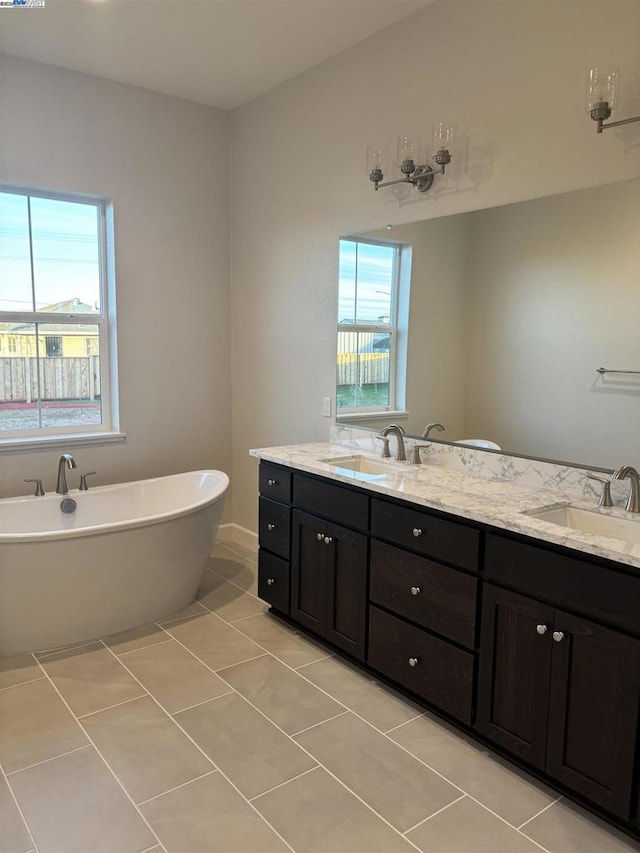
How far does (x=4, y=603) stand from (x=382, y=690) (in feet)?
5.63

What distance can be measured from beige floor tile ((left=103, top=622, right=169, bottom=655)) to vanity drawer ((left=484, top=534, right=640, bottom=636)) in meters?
1.76

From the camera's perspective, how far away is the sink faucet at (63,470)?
356 centimetres

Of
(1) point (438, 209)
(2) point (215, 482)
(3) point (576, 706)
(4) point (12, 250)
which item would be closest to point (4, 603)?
(2) point (215, 482)

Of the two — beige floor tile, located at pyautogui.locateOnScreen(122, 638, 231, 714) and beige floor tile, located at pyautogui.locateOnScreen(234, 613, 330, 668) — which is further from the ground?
beige floor tile, located at pyautogui.locateOnScreen(234, 613, 330, 668)

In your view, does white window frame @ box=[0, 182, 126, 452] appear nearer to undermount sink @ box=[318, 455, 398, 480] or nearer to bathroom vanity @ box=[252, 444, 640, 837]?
bathroom vanity @ box=[252, 444, 640, 837]

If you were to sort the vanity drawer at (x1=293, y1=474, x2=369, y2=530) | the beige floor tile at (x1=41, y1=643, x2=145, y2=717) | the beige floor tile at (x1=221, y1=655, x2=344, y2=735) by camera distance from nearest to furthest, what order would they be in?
the beige floor tile at (x1=221, y1=655, x2=344, y2=735) → the beige floor tile at (x1=41, y1=643, x2=145, y2=717) → the vanity drawer at (x1=293, y1=474, x2=369, y2=530)

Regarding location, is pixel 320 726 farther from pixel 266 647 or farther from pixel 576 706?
pixel 576 706

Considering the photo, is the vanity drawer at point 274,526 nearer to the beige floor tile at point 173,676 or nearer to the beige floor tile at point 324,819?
the beige floor tile at point 173,676

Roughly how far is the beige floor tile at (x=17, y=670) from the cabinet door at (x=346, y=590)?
130 centimetres

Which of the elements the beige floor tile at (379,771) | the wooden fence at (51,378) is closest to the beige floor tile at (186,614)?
the beige floor tile at (379,771)

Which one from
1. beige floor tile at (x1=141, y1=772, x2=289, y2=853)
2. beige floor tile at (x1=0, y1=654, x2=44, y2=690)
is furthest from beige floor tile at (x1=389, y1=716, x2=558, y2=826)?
beige floor tile at (x1=0, y1=654, x2=44, y2=690)

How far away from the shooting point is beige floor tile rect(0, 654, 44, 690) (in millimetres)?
2701

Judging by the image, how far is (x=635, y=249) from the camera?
7.11 ft

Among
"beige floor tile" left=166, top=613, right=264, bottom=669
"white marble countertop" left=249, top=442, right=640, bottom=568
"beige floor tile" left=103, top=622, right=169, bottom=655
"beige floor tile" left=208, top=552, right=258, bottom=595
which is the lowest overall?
"beige floor tile" left=103, top=622, right=169, bottom=655
